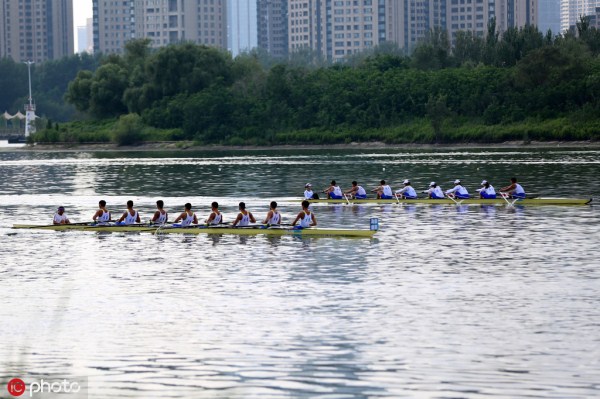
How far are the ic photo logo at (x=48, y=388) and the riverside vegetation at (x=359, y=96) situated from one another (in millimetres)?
110223

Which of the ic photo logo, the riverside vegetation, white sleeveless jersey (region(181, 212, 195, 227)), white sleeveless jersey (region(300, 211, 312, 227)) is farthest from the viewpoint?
the riverside vegetation

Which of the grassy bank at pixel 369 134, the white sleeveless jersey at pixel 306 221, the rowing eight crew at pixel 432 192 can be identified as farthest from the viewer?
the grassy bank at pixel 369 134

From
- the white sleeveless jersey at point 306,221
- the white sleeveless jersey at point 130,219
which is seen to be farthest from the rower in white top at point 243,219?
the white sleeveless jersey at point 130,219

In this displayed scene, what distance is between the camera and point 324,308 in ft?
94.9

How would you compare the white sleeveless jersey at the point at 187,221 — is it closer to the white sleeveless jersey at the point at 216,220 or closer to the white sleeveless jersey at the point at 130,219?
the white sleeveless jersey at the point at 216,220

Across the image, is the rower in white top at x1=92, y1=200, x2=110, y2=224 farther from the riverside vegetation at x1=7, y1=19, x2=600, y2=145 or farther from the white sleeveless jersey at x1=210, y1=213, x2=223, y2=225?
the riverside vegetation at x1=7, y1=19, x2=600, y2=145

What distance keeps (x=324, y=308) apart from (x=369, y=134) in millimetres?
117984

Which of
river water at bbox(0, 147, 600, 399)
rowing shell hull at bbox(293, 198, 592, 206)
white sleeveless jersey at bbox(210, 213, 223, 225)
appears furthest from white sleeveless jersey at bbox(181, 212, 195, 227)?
rowing shell hull at bbox(293, 198, 592, 206)

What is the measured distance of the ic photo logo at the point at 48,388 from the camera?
21172mm

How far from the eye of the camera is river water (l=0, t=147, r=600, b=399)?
22000 millimetres

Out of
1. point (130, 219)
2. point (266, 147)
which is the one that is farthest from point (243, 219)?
point (266, 147)

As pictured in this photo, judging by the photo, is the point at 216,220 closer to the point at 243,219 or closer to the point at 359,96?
the point at 243,219

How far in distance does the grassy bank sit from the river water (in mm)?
73824

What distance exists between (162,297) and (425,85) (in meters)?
118
